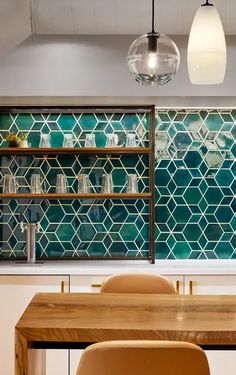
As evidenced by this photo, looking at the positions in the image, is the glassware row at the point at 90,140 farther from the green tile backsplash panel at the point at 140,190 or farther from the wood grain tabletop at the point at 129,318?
the wood grain tabletop at the point at 129,318

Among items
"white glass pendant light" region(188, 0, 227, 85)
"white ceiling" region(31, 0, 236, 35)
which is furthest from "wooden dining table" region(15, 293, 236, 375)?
"white ceiling" region(31, 0, 236, 35)

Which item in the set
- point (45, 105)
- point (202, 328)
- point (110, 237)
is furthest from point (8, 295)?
point (202, 328)

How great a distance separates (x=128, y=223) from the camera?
5062 mm

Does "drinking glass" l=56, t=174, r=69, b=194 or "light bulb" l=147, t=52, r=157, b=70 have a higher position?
"light bulb" l=147, t=52, r=157, b=70

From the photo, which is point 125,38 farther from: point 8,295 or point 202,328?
point 202,328

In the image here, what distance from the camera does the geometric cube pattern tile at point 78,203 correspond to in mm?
5016

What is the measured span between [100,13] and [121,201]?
1.38 m

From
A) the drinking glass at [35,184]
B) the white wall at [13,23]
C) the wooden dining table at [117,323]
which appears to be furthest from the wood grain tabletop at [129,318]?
the white wall at [13,23]

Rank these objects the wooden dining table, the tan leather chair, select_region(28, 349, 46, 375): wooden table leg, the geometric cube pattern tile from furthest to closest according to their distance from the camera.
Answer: the geometric cube pattern tile < select_region(28, 349, 46, 375): wooden table leg < the wooden dining table < the tan leather chair

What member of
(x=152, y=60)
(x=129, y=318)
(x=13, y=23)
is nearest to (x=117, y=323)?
(x=129, y=318)

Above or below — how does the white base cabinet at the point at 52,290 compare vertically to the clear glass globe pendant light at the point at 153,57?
below

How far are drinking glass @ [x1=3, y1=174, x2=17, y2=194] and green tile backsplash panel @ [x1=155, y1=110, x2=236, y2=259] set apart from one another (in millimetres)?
1055

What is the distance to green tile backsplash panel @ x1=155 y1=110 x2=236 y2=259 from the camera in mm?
5055

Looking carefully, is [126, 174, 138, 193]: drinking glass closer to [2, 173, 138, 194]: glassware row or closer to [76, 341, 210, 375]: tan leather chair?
[2, 173, 138, 194]: glassware row
